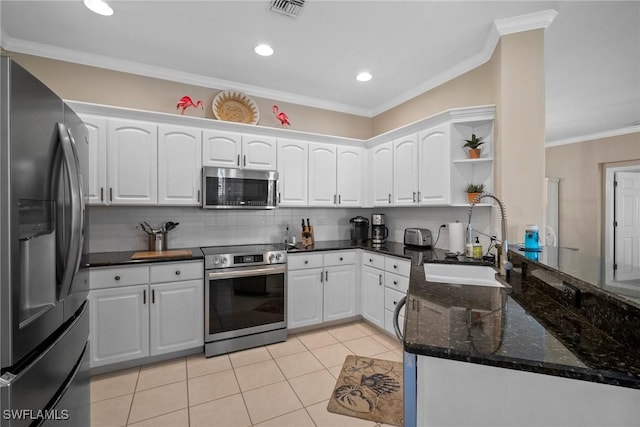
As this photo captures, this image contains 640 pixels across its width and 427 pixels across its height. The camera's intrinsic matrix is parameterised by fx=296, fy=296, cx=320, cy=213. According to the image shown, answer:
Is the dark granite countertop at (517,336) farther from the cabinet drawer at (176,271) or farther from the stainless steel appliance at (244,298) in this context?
the cabinet drawer at (176,271)

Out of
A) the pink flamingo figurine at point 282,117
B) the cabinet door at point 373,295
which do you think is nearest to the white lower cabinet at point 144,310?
the cabinet door at point 373,295

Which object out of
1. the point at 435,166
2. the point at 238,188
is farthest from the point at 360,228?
the point at 238,188

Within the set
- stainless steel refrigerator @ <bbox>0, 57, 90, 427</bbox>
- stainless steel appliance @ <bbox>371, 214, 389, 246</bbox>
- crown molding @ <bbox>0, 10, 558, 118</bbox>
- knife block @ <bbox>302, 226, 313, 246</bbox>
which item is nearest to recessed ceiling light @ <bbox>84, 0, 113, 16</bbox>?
crown molding @ <bbox>0, 10, 558, 118</bbox>

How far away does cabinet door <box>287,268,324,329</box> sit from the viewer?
308 centimetres

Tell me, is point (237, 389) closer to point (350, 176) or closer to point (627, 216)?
point (350, 176)

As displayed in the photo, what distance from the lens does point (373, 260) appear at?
3219 mm

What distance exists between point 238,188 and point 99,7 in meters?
1.69

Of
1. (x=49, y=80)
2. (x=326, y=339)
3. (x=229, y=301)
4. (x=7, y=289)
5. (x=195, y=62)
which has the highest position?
(x=195, y=62)

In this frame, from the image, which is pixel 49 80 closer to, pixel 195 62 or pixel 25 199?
pixel 195 62

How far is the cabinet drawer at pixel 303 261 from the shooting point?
308 cm

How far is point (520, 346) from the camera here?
2.94 feet

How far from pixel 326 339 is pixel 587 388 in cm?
252

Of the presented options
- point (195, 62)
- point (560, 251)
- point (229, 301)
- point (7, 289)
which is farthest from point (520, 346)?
point (195, 62)

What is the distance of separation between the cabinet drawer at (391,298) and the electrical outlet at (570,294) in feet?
5.39
